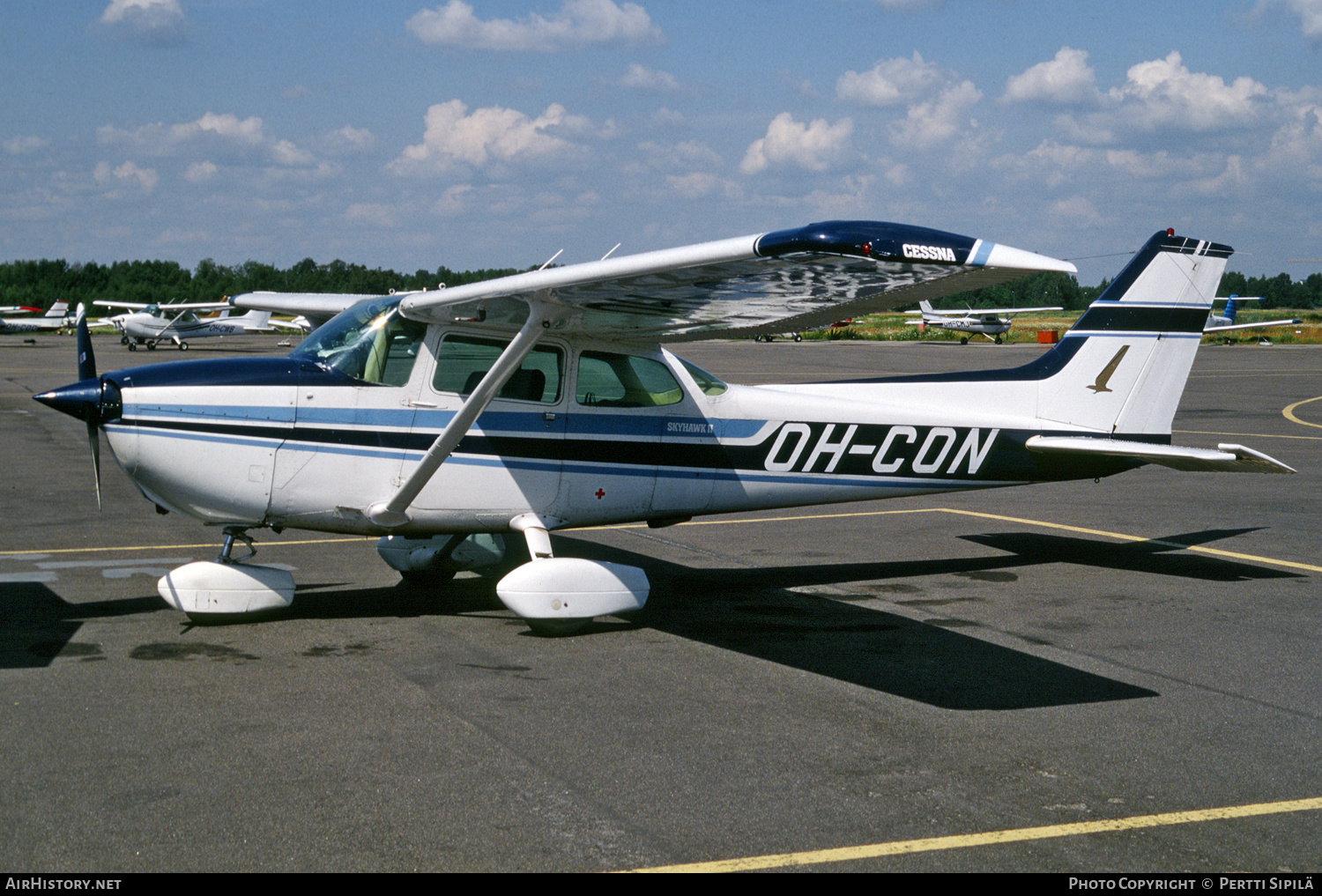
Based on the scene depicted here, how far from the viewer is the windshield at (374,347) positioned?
7195mm

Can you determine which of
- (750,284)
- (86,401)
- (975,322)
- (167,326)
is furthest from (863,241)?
(975,322)

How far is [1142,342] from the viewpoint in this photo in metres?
9.33

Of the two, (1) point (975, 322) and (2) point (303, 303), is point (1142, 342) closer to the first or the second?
(2) point (303, 303)

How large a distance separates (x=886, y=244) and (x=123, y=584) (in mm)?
6305

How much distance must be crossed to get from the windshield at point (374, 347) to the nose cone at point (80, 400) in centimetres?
125

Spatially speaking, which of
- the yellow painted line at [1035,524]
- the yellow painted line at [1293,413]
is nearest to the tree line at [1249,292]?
the yellow painted line at [1293,413]

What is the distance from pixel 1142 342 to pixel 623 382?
4636 mm

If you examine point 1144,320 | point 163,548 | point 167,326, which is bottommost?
point 163,548

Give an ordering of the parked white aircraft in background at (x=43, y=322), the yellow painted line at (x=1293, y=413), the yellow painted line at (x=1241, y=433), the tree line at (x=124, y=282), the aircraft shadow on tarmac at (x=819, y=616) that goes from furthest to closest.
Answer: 1. the tree line at (x=124, y=282)
2. the parked white aircraft in background at (x=43, y=322)
3. the yellow painted line at (x=1293, y=413)
4. the yellow painted line at (x=1241, y=433)
5. the aircraft shadow on tarmac at (x=819, y=616)

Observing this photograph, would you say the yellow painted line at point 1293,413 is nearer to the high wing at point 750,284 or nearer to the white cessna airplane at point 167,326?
the high wing at point 750,284

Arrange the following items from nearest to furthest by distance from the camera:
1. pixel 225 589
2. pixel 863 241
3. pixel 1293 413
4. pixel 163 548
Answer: pixel 863 241
pixel 225 589
pixel 163 548
pixel 1293 413

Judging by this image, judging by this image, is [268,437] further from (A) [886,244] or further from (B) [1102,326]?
(B) [1102,326]

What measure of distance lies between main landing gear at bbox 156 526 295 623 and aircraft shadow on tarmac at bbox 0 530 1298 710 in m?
0.18

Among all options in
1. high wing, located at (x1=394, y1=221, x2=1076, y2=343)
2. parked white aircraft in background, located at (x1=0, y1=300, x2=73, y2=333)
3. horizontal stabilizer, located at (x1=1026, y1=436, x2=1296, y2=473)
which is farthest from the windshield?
parked white aircraft in background, located at (x1=0, y1=300, x2=73, y2=333)
